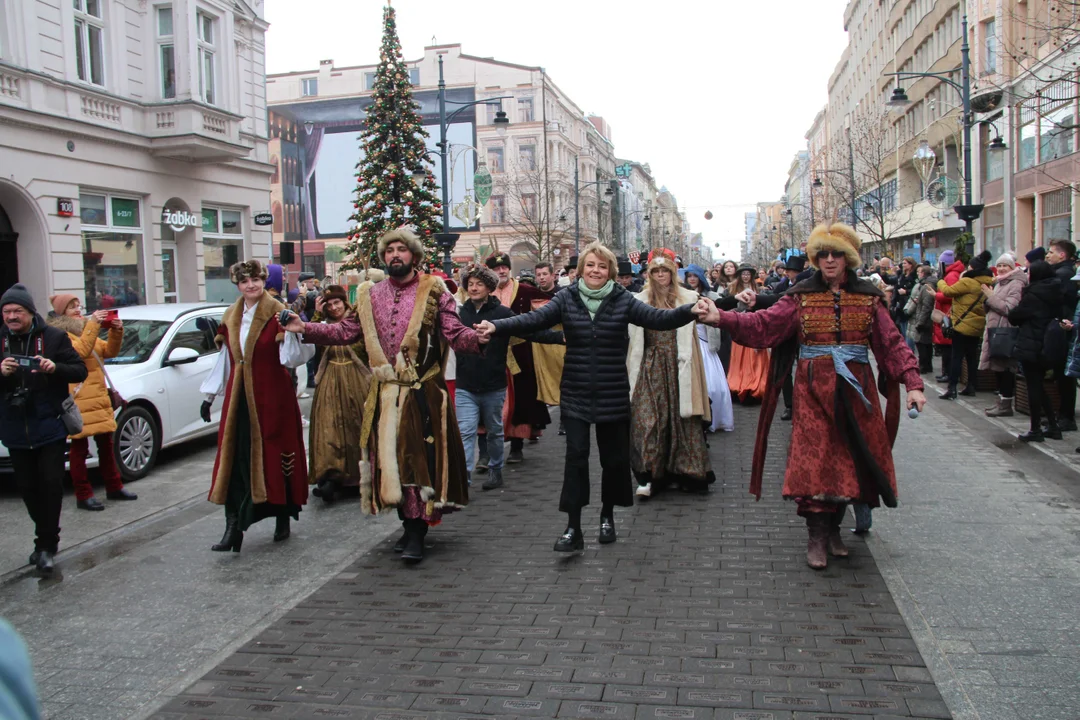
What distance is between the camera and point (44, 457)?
6207mm

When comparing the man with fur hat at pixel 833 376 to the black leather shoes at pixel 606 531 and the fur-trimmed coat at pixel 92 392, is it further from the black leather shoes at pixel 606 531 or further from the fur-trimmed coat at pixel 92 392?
the fur-trimmed coat at pixel 92 392

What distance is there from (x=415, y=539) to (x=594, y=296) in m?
1.88

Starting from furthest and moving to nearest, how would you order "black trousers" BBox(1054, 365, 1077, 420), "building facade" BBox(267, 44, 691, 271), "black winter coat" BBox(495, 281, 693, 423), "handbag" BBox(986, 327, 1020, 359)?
"building facade" BBox(267, 44, 691, 271), "handbag" BBox(986, 327, 1020, 359), "black trousers" BBox(1054, 365, 1077, 420), "black winter coat" BBox(495, 281, 693, 423)

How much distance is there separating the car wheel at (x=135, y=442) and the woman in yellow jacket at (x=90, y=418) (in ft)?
1.69

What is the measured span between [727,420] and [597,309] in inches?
199

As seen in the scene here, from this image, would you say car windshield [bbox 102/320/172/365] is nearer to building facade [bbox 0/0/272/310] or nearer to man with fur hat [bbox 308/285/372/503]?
man with fur hat [bbox 308/285/372/503]

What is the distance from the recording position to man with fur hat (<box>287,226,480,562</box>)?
5992 millimetres

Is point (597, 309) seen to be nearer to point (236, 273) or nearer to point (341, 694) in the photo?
point (236, 273)

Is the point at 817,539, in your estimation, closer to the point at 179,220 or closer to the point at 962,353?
the point at 962,353

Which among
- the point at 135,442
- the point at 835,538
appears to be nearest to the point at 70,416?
the point at 135,442

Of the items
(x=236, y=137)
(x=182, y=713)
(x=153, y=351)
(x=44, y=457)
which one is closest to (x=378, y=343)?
(x=44, y=457)

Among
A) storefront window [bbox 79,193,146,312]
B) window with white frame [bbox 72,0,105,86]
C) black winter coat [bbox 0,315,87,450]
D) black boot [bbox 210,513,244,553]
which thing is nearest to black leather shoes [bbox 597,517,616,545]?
black boot [bbox 210,513,244,553]

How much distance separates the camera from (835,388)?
18.4 feet

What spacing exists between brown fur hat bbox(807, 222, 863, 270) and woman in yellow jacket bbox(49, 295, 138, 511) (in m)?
5.52
